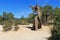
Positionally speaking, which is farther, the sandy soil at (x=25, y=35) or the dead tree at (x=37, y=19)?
the dead tree at (x=37, y=19)

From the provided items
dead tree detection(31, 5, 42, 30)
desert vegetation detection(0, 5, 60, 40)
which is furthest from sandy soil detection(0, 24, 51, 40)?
dead tree detection(31, 5, 42, 30)

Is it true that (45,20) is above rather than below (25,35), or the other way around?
above

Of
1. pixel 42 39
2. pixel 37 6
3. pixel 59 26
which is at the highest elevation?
pixel 37 6

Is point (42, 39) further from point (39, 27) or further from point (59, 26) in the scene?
point (39, 27)

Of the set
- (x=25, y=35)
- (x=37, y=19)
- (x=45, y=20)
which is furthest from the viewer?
(x=45, y=20)

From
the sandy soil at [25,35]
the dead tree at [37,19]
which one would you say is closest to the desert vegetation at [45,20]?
the sandy soil at [25,35]

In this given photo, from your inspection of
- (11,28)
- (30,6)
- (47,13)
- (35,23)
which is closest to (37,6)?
(30,6)

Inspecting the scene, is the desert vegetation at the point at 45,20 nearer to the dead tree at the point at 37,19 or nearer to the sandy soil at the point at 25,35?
the sandy soil at the point at 25,35

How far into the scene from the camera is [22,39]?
14.7 meters

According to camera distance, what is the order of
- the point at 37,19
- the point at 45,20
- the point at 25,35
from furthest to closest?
the point at 45,20 → the point at 37,19 → the point at 25,35

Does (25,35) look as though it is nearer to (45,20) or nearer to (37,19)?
(37,19)

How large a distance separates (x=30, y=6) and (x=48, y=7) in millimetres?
15597

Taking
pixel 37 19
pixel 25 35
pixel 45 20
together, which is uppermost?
pixel 37 19

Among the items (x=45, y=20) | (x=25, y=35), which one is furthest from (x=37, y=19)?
(x=45, y=20)
